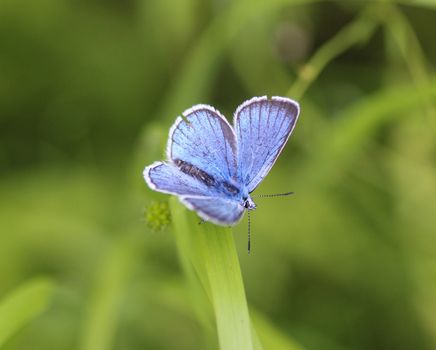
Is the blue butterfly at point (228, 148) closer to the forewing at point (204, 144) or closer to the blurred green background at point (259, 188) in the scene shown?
the forewing at point (204, 144)

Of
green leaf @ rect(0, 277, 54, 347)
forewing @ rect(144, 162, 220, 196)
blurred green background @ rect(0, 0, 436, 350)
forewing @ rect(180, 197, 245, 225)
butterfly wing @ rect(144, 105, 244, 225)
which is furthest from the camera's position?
blurred green background @ rect(0, 0, 436, 350)

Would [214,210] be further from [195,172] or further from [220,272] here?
[195,172]

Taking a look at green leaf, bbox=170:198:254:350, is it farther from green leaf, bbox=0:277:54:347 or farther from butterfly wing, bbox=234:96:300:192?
green leaf, bbox=0:277:54:347

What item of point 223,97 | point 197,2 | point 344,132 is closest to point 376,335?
point 344,132

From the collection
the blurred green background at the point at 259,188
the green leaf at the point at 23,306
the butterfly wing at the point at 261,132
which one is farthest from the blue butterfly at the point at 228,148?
the green leaf at the point at 23,306

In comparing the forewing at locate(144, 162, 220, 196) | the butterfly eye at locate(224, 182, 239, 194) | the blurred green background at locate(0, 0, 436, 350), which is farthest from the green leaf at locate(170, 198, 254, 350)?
the blurred green background at locate(0, 0, 436, 350)

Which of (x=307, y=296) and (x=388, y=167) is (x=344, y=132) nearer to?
(x=388, y=167)
